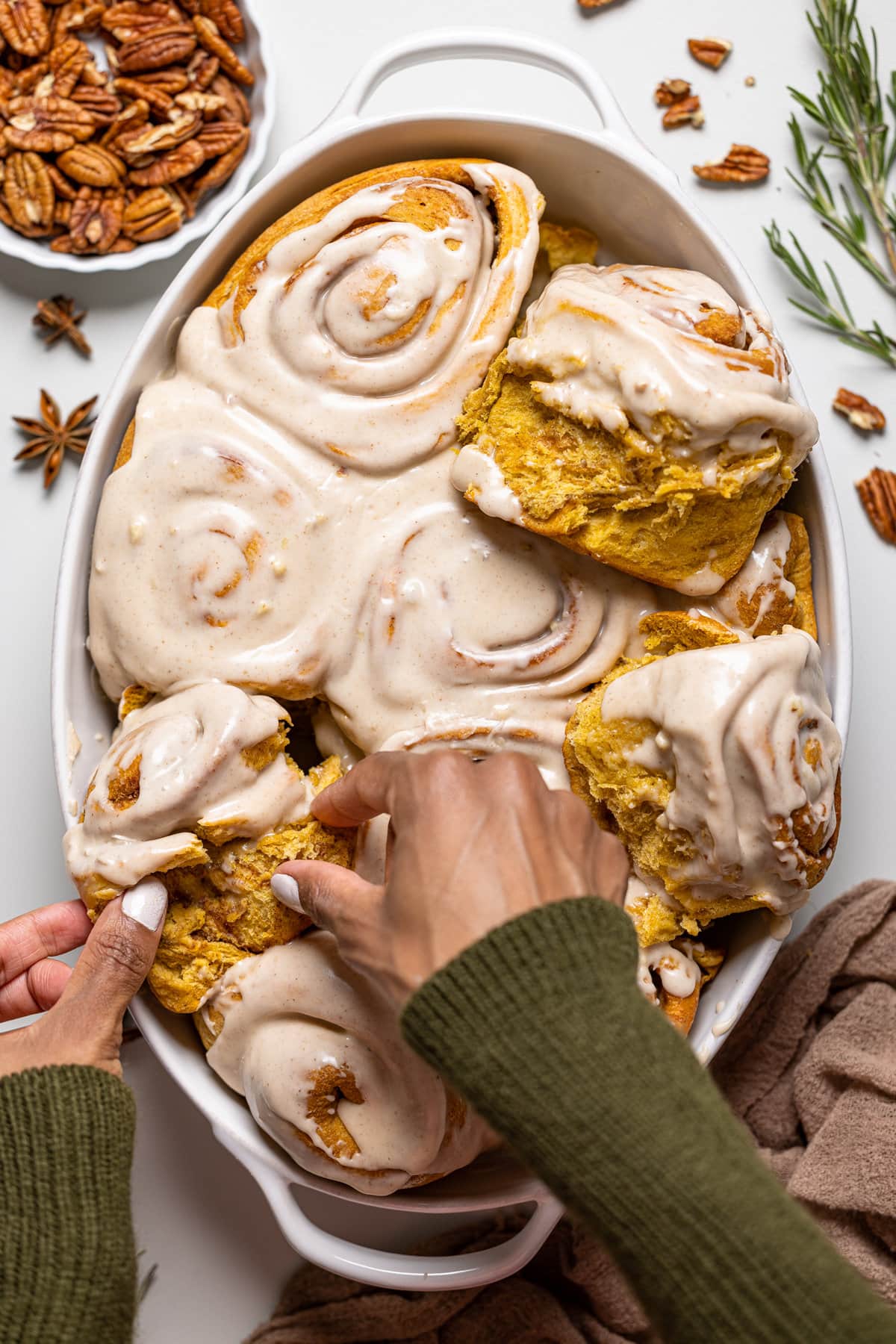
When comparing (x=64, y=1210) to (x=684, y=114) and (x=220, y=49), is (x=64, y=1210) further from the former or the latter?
(x=684, y=114)

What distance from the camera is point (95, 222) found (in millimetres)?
1677

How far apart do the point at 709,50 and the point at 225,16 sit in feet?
2.38

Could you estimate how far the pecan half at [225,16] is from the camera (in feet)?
5.60

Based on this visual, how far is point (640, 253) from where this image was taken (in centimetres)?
166

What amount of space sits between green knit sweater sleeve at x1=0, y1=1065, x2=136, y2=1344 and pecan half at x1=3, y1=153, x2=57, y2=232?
1.15 metres

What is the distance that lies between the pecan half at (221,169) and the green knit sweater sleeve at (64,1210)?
3.94 ft

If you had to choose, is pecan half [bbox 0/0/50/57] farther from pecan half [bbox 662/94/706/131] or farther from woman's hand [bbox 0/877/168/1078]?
woman's hand [bbox 0/877/168/1078]

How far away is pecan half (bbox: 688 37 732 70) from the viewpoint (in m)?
1.80

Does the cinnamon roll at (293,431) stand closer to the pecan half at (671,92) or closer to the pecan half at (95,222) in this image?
the pecan half at (95,222)

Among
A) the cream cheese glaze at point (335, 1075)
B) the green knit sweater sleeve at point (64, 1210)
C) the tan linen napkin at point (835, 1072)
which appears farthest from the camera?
the tan linen napkin at point (835, 1072)

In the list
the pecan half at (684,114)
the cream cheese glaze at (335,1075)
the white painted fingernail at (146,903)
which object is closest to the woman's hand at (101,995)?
the white painted fingernail at (146,903)

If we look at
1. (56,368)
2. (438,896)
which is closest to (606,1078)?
(438,896)

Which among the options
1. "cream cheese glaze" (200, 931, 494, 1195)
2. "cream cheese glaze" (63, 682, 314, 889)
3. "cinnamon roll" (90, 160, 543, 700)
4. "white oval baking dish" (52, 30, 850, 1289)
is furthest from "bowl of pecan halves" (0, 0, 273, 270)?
"cream cheese glaze" (200, 931, 494, 1195)

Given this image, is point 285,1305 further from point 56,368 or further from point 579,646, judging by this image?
point 56,368
